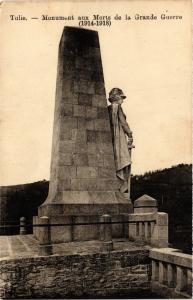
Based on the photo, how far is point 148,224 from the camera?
7.70m

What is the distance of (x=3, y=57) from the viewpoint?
358 inches

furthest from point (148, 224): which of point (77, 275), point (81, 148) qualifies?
point (81, 148)

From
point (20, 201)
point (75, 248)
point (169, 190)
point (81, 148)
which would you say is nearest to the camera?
point (75, 248)

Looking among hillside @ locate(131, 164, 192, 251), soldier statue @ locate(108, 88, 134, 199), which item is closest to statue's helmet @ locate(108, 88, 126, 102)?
soldier statue @ locate(108, 88, 134, 199)

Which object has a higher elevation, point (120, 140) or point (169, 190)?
point (120, 140)

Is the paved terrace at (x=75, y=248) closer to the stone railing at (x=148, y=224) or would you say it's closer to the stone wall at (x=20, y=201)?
the stone railing at (x=148, y=224)

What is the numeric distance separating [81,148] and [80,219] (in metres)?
2.03

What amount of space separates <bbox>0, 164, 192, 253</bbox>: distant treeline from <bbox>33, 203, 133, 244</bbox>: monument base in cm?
563

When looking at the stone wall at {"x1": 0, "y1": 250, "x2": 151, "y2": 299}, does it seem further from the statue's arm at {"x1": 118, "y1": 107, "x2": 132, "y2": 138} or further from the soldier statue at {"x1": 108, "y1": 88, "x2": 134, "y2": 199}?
the statue's arm at {"x1": 118, "y1": 107, "x2": 132, "y2": 138}

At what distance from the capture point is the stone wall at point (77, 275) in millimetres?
6223

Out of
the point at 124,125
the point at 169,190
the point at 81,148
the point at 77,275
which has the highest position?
the point at 124,125

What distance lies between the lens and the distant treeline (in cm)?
1689

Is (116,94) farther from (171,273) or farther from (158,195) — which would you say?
(158,195)

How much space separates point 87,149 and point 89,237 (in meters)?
2.43
